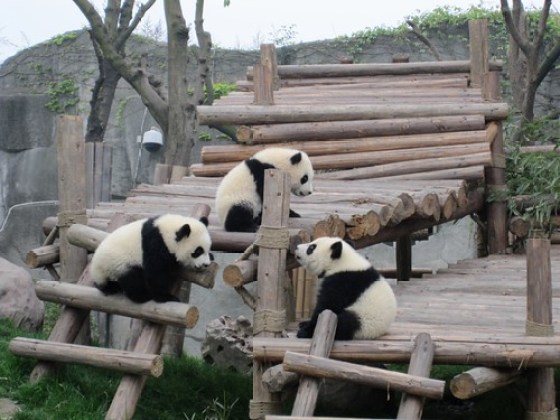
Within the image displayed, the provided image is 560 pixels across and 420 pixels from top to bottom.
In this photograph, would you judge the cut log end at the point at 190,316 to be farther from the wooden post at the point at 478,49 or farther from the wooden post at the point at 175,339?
the wooden post at the point at 478,49

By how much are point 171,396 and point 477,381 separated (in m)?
2.68

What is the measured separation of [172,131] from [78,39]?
664 cm

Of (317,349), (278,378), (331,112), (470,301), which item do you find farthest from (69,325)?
(331,112)

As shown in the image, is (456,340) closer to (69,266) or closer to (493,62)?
(69,266)

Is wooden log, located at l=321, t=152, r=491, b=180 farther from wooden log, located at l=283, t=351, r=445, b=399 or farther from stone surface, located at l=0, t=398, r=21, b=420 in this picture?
stone surface, located at l=0, t=398, r=21, b=420

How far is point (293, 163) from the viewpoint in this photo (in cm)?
702

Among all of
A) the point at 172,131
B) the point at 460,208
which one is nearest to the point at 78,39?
the point at 172,131

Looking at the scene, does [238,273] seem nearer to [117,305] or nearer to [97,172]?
[117,305]

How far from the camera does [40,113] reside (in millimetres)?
15086

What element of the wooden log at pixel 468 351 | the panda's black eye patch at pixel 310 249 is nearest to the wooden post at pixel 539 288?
the wooden log at pixel 468 351

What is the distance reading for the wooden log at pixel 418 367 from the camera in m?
5.05

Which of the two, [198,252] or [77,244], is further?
[77,244]

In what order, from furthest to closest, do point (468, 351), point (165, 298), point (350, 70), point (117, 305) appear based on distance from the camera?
point (350, 70) → point (117, 305) → point (165, 298) → point (468, 351)

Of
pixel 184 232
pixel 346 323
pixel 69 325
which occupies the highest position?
pixel 184 232
